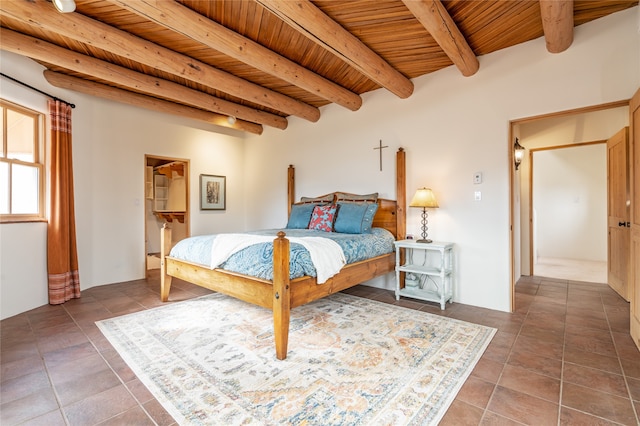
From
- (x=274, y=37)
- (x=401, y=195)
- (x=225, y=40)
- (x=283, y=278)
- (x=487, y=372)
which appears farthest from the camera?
(x=401, y=195)

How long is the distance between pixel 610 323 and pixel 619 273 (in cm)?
148

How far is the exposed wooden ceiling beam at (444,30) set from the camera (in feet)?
7.04

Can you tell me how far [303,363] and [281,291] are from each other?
1.74ft

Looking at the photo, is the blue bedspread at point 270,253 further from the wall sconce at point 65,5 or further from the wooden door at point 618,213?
the wooden door at point 618,213

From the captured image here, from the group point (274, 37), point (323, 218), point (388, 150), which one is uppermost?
point (274, 37)

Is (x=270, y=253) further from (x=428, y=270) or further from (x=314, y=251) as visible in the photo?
(x=428, y=270)

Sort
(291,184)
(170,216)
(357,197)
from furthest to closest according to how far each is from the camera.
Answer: (170,216)
(291,184)
(357,197)

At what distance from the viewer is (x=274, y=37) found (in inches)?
113

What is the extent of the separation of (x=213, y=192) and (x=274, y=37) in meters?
3.48

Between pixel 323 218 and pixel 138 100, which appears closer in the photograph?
pixel 323 218

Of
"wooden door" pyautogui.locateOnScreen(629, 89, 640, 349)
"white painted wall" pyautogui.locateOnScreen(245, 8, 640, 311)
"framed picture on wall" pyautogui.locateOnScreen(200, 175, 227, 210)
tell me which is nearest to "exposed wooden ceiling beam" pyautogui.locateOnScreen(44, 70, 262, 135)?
"framed picture on wall" pyautogui.locateOnScreen(200, 175, 227, 210)

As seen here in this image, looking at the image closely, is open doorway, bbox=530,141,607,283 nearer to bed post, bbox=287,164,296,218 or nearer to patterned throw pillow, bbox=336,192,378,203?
patterned throw pillow, bbox=336,192,378,203

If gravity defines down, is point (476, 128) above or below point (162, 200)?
above

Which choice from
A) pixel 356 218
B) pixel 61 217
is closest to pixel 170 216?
pixel 61 217
